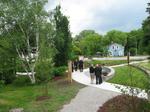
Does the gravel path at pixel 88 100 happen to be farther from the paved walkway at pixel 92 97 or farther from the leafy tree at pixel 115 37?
the leafy tree at pixel 115 37

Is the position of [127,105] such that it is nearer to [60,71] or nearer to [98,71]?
[98,71]

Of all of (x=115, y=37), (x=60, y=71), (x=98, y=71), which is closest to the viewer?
(x=98, y=71)

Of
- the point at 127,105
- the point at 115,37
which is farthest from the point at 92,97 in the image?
the point at 115,37

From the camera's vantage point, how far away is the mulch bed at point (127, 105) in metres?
18.0

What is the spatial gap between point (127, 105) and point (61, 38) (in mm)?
29546

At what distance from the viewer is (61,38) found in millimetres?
48375

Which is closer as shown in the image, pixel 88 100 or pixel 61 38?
pixel 88 100

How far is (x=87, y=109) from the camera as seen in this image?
22.0m

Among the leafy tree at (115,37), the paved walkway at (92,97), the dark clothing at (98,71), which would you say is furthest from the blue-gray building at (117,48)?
the paved walkway at (92,97)

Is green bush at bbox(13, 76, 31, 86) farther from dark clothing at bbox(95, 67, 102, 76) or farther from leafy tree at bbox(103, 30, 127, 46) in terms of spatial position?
leafy tree at bbox(103, 30, 127, 46)

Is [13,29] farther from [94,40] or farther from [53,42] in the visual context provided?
[94,40]

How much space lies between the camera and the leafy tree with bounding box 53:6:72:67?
48.2 meters

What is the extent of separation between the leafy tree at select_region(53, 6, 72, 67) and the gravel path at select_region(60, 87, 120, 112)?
18.0m

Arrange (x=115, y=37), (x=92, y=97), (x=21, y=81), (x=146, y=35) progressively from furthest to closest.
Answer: (x=115, y=37) < (x=21, y=81) < (x=92, y=97) < (x=146, y=35)
